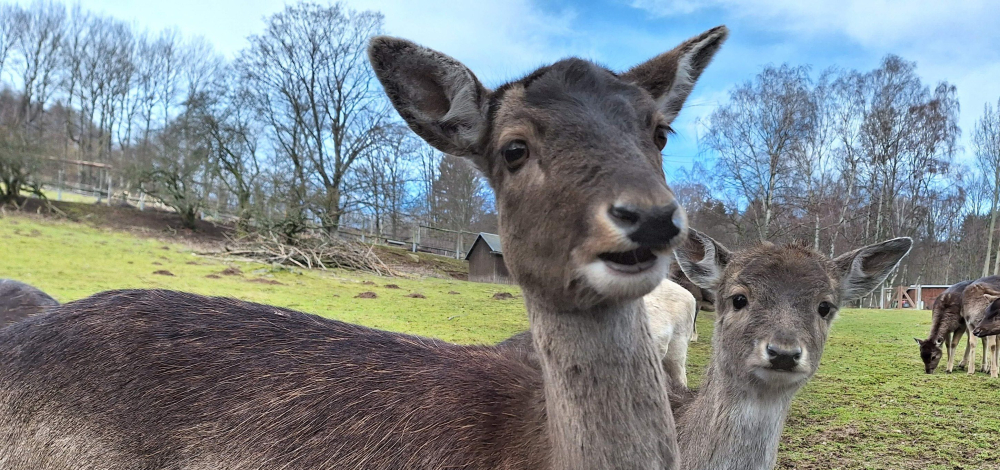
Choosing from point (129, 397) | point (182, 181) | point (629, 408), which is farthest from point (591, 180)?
point (182, 181)

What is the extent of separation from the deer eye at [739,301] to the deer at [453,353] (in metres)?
2.19

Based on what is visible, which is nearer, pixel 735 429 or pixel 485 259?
pixel 735 429

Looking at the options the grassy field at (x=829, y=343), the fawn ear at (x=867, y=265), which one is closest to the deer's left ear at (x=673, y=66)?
the fawn ear at (x=867, y=265)

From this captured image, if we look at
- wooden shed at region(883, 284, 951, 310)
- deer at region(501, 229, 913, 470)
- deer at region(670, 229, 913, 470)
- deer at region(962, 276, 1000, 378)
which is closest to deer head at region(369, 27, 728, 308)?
deer at region(670, 229, 913, 470)

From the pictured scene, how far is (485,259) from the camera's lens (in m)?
25.8

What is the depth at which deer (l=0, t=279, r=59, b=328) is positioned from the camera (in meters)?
6.86

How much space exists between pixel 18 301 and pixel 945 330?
16.6 m

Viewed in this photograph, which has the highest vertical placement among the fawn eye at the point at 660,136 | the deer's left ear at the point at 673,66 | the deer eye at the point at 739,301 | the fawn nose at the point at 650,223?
the deer's left ear at the point at 673,66

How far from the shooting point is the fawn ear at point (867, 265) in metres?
4.77

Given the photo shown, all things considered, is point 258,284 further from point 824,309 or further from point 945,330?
point 945,330

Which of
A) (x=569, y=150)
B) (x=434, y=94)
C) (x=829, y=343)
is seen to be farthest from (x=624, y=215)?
(x=829, y=343)

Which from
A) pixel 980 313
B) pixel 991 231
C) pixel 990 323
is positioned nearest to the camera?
pixel 990 323

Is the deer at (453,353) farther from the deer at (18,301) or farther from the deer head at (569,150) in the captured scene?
the deer at (18,301)

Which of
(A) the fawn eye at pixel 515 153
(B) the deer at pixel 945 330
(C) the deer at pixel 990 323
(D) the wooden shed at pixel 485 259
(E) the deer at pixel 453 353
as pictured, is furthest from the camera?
(D) the wooden shed at pixel 485 259
